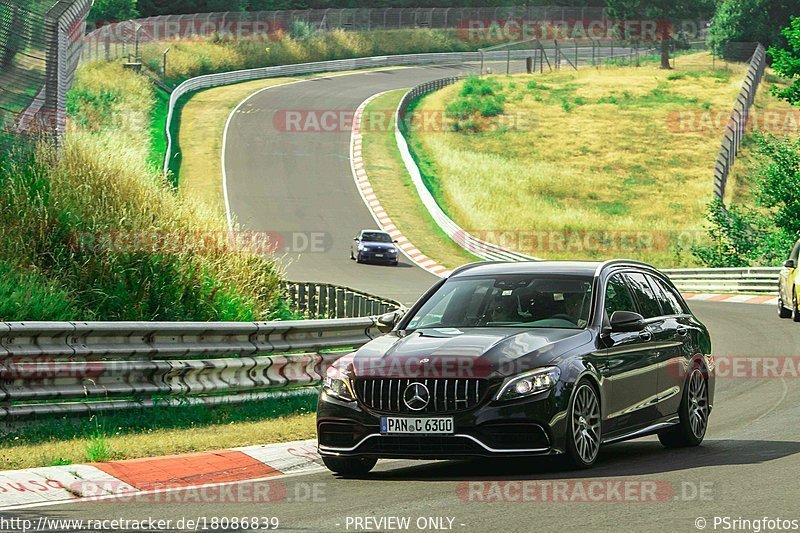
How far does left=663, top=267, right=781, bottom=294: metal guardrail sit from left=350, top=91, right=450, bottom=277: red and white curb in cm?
765

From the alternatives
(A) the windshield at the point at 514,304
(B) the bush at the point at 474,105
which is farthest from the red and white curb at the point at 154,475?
(B) the bush at the point at 474,105

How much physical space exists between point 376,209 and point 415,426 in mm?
44465

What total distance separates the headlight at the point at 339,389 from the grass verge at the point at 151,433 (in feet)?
5.61

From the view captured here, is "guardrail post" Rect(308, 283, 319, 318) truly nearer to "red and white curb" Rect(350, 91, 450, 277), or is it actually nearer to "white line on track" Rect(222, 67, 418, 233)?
"white line on track" Rect(222, 67, 418, 233)

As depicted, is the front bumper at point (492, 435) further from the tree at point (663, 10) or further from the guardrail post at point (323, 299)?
the tree at point (663, 10)

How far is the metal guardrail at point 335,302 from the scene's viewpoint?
74.3 ft

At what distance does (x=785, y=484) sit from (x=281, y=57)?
3663 inches

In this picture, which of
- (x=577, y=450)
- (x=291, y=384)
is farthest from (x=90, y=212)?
(x=577, y=450)

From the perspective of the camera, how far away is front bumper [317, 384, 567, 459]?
31.1ft

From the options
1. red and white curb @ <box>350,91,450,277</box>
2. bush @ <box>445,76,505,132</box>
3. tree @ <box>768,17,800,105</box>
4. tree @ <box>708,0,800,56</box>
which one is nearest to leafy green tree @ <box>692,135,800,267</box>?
tree @ <box>768,17,800,105</box>

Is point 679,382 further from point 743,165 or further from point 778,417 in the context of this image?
point 743,165

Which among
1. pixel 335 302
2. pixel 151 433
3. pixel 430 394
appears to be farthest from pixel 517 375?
pixel 335 302

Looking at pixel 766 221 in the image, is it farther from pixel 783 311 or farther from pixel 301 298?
pixel 301 298

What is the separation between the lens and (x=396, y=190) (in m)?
57.6
